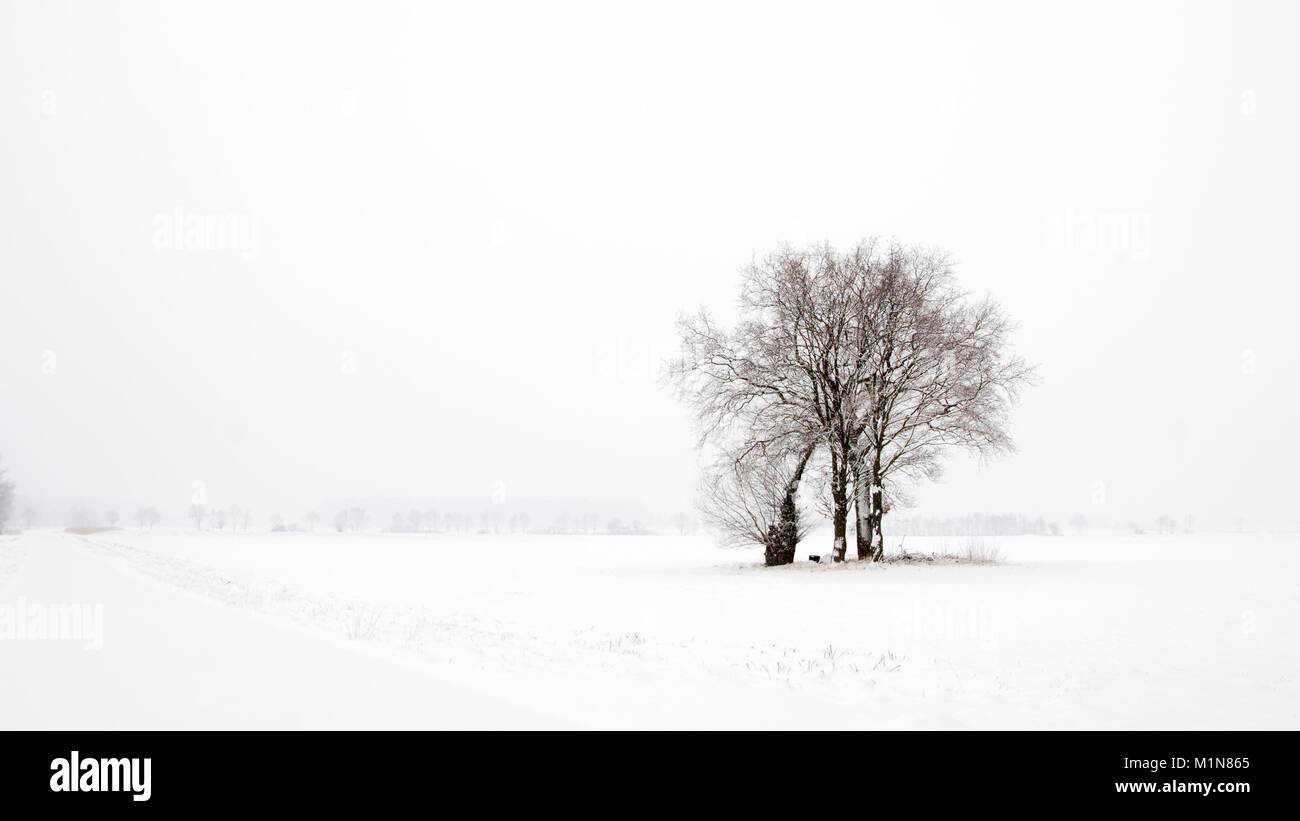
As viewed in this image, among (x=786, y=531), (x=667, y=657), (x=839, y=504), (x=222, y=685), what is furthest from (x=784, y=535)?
(x=222, y=685)

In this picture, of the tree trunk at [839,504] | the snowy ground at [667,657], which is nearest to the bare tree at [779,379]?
the tree trunk at [839,504]

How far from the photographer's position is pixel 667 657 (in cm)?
994

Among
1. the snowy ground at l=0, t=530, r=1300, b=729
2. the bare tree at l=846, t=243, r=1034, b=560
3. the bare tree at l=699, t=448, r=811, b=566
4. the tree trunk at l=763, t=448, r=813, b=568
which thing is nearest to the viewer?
the snowy ground at l=0, t=530, r=1300, b=729

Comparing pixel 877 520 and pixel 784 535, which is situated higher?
pixel 877 520

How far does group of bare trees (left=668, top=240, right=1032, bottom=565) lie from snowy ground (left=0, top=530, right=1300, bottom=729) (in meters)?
9.05

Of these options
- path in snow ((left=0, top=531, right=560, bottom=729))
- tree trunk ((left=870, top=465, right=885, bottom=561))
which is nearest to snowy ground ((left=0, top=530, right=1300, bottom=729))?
path in snow ((left=0, top=531, right=560, bottom=729))

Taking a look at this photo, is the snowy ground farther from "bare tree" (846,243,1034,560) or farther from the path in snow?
"bare tree" (846,243,1034,560)

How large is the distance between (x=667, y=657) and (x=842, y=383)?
67.9ft

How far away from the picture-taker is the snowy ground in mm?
6918

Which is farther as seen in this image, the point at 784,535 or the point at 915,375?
the point at 784,535
